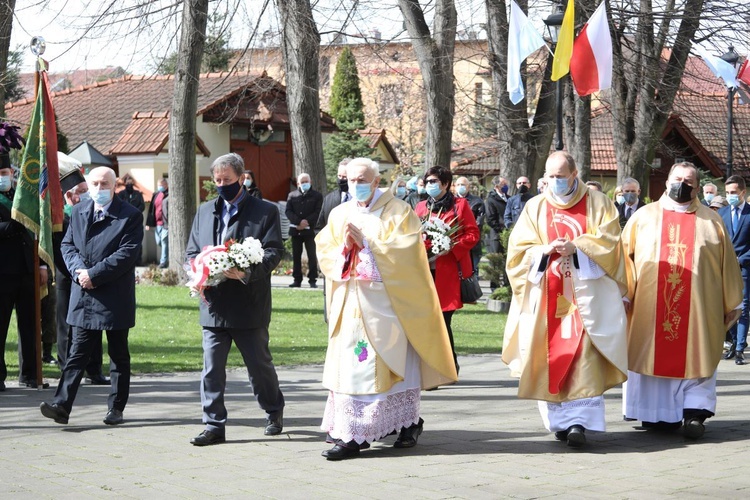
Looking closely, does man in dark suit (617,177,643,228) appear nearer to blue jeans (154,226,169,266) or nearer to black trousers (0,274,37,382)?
black trousers (0,274,37,382)

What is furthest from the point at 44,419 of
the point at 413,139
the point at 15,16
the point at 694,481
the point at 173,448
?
the point at 413,139

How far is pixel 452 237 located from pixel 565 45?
5.61m

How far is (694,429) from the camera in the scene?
8320mm

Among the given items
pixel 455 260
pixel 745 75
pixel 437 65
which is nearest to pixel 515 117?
pixel 437 65

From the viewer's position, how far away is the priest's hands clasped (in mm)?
8102

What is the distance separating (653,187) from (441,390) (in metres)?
35.6

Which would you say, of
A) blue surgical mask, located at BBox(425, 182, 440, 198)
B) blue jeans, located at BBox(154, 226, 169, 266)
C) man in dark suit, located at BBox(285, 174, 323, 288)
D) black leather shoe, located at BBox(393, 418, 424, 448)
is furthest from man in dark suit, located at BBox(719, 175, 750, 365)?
blue jeans, located at BBox(154, 226, 169, 266)

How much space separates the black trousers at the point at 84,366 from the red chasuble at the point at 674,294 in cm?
403

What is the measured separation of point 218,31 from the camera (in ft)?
62.6

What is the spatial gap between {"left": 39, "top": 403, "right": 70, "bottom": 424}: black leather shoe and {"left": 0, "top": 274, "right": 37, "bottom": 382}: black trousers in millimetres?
2126

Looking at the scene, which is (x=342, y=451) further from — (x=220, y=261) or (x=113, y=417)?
(x=113, y=417)

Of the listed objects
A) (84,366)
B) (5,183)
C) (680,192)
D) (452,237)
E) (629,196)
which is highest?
(5,183)

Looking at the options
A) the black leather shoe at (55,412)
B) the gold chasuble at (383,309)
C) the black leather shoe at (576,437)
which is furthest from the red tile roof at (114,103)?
the black leather shoe at (576,437)

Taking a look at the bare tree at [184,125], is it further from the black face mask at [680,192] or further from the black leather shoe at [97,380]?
the black face mask at [680,192]
